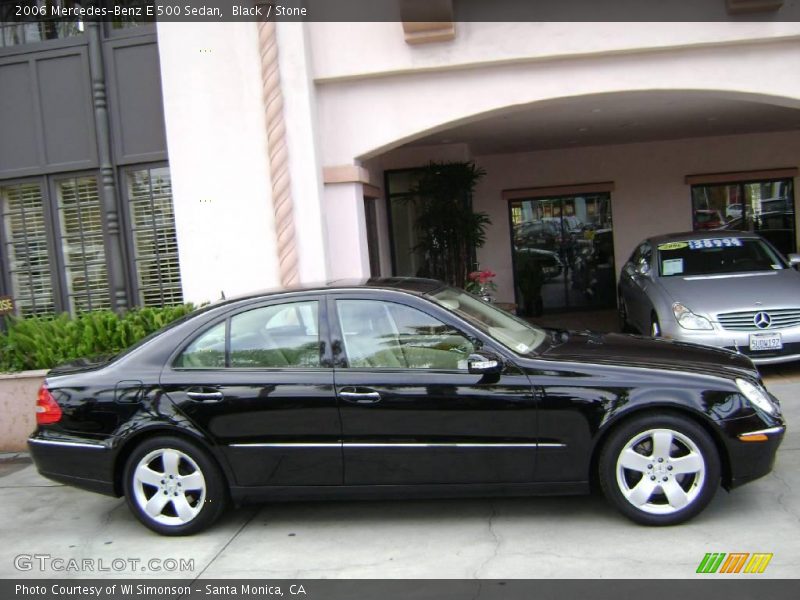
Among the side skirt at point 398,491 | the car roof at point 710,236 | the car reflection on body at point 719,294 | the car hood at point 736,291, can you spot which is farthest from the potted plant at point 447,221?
the side skirt at point 398,491

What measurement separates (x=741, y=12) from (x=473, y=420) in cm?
575

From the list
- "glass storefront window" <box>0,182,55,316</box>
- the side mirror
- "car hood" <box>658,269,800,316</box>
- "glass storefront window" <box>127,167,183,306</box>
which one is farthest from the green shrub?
"car hood" <box>658,269,800,316</box>

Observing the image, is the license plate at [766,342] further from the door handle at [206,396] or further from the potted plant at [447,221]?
the potted plant at [447,221]

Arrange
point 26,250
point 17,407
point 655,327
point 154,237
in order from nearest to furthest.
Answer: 1. point 17,407
2. point 655,327
3. point 154,237
4. point 26,250

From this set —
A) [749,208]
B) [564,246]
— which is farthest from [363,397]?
[749,208]

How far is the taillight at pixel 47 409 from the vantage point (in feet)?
17.3

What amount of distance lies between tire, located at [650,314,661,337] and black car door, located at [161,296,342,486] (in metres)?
4.68

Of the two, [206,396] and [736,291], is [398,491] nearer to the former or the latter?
[206,396]

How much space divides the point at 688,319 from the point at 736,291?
0.67 meters

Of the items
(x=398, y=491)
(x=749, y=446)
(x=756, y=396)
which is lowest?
(x=398, y=491)

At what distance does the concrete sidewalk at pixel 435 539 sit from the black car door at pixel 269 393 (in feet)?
1.44

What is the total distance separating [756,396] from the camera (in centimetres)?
476

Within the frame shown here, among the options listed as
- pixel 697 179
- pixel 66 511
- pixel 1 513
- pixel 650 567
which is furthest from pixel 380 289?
pixel 697 179

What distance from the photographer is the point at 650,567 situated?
4203mm
